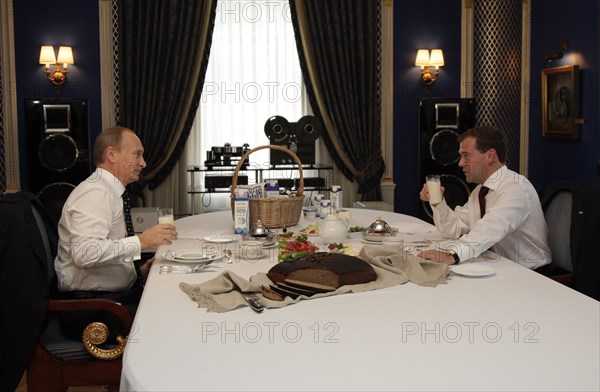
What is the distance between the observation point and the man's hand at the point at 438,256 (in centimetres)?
281

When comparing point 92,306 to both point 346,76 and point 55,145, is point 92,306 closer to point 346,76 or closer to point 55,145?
point 55,145

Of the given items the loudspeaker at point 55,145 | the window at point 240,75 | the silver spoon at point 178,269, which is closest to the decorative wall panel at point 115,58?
the loudspeaker at point 55,145

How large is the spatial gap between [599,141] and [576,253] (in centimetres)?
370

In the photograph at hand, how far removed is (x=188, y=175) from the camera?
25.1 feet

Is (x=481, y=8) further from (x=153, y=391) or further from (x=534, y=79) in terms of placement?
(x=153, y=391)

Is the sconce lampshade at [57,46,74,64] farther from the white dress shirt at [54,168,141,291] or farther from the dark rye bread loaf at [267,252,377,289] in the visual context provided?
the dark rye bread loaf at [267,252,377,289]

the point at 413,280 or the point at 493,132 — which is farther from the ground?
the point at 493,132

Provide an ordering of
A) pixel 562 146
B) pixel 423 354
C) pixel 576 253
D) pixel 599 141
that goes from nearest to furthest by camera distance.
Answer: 1. pixel 423 354
2. pixel 576 253
3. pixel 599 141
4. pixel 562 146

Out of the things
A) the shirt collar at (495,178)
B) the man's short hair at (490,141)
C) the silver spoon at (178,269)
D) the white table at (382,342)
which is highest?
the man's short hair at (490,141)

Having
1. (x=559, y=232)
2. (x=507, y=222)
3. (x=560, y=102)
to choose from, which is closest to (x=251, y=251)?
(x=507, y=222)

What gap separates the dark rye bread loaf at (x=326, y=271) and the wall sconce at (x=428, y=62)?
537cm

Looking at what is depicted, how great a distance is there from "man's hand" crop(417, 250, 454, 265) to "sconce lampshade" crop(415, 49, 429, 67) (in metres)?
5.05

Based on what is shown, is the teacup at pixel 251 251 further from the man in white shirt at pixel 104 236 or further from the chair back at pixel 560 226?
the chair back at pixel 560 226

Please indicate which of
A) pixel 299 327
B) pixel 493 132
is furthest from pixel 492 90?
pixel 299 327
